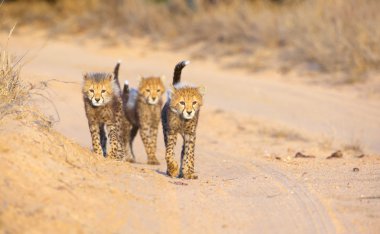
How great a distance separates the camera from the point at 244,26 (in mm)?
19594

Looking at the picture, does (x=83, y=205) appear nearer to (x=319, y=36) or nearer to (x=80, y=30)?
(x=319, y=36)

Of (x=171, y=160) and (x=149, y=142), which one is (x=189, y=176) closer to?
(x=171, y=160)

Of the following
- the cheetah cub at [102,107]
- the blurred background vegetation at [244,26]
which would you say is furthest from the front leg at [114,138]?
the blurred background vegetation at [244,26]

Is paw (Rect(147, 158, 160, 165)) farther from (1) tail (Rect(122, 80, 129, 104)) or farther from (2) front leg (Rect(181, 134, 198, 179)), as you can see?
(2) front leg (Rect(181, 134, 198, 179))

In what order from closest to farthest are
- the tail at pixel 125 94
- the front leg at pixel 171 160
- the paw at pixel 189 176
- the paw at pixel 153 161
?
the paw at pixel 189 176 → the front leg at pixel 171 160 → the paw at pixel 153 161 → the tail at pixel 125 94

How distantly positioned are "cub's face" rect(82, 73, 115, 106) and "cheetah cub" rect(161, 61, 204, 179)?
891 millimetres

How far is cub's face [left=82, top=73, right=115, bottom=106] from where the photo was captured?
9859 millimetres

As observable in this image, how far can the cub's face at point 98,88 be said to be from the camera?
388 inches

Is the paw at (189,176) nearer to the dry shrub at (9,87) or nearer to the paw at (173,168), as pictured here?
the paw at (173,168)

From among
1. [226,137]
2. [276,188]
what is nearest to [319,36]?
[226,137]

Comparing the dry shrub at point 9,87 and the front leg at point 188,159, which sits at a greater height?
the dry shrub at point 9,87

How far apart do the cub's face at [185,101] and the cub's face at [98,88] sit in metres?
1.00

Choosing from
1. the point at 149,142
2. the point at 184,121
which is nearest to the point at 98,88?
the point at 184,121

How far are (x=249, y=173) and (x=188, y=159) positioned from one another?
0.68m
